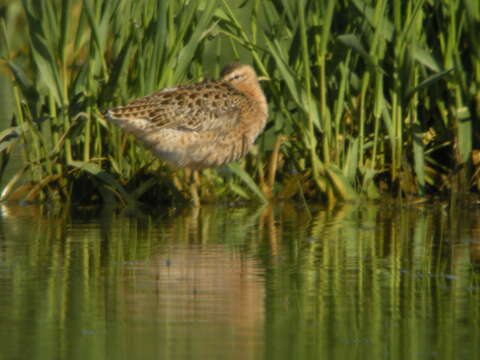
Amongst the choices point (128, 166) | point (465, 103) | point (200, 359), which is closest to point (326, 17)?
point (465, 103)

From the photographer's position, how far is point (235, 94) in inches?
354

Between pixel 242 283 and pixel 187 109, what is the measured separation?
290 centimetres

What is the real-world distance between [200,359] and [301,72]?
473 cm

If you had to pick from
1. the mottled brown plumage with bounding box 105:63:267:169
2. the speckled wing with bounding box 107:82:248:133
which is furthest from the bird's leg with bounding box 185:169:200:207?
the speckled wing with bounding box 107:82:248:133

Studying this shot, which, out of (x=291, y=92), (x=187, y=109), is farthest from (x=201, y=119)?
(x=291, y=92)

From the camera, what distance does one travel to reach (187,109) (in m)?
8.62

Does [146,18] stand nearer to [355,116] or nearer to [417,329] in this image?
[355,116]

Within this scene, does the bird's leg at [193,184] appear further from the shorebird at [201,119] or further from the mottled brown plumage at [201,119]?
the mottled brown plumage at [201,119]

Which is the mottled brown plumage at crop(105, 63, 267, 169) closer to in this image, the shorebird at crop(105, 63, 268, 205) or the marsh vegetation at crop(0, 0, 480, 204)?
the shorebird at crop(105, 63, 268, 205)

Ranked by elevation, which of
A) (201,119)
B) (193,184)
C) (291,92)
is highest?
(291,92)

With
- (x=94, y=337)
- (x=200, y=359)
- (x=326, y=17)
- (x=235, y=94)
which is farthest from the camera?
(x=235, y=94)

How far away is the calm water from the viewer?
470 cm

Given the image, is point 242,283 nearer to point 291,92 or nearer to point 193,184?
point 291,92

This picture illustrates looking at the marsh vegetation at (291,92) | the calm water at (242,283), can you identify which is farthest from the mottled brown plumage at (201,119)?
the calm water at (242,283)
